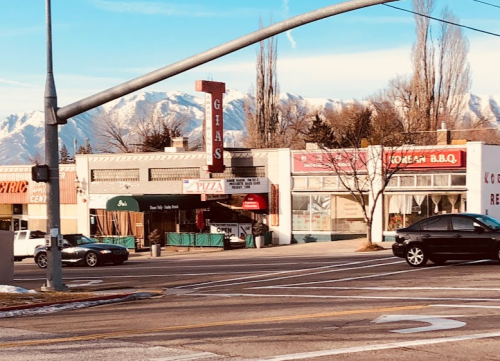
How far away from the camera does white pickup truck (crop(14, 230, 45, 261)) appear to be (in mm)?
42875

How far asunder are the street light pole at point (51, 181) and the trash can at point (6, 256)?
2035 mm

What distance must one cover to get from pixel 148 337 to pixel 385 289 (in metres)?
8.74

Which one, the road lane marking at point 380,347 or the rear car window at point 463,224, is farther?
the rear car window at point 463,224

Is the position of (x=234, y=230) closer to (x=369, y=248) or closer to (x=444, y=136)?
(x=369, y=248)

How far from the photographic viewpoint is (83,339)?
13.4 m

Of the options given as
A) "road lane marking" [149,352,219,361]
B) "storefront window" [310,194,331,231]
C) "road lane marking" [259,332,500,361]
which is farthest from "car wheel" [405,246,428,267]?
"storefront window" [310,194,331,231]

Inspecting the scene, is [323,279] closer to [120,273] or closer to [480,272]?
[480,272]

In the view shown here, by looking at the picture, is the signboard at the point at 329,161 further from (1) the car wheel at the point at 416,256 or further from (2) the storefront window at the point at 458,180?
(1) the car wheel at the point at 416,256

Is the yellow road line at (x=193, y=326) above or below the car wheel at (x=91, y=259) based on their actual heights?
above

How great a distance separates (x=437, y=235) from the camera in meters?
26.1

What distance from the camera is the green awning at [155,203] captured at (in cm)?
4722

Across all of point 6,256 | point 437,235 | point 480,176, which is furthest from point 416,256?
point 480,176

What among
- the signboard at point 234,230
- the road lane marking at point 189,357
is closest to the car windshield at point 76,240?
the signboard at point 234,230

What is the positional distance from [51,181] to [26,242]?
22206 millimetres
